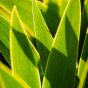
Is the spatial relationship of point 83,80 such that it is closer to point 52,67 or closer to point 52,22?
point 52,67

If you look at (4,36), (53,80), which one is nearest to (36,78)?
(53,80)

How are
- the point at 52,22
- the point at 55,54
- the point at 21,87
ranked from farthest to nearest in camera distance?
the point at 52,22 → the point at 55,54 → the point at 21,87

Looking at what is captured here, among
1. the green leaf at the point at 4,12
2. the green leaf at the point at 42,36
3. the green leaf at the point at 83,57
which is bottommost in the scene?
the green leaf at the point at 83,57

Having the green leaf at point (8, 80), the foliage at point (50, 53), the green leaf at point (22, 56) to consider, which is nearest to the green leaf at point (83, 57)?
the foliage at point (50, 53)

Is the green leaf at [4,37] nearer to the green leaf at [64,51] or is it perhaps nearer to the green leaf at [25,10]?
the green leaf at [25,10]

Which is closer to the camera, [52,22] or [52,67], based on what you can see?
[52,67]

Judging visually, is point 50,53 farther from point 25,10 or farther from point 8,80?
point 25,10

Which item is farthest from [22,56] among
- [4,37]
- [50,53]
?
[4,37]
